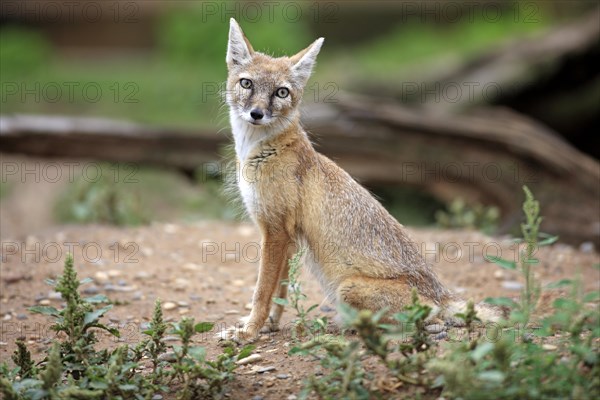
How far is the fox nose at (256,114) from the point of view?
5906 mm

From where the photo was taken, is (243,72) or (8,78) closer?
(243,72)

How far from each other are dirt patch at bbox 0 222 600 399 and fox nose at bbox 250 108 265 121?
1867mm

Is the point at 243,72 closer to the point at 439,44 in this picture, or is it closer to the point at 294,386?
the point at 294,386

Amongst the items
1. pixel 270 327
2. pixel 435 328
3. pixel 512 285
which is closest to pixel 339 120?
pixel 512 285

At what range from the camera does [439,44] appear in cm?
1947

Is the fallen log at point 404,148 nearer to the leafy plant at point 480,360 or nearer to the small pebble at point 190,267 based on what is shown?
the small pebble at point 190,267

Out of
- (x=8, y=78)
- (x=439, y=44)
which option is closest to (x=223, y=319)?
(x=8, y=78)

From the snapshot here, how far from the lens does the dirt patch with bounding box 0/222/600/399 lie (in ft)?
19.6

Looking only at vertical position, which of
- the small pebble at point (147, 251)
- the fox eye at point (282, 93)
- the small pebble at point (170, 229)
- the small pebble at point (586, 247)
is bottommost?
the small pebble at point (147, 251)

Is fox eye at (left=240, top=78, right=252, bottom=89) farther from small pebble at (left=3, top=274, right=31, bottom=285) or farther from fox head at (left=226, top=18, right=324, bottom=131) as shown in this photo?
small pebble at (left=3, top=274, right=31, bottom=285)

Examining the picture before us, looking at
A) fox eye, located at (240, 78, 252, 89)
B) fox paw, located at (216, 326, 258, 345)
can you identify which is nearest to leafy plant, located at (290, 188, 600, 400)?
fox paw, located at (216, 326, 258, 345)

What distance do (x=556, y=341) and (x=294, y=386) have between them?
1.90 meters

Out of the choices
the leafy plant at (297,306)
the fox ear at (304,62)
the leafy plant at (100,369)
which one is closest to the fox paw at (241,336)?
the leafy plant at (297,306)

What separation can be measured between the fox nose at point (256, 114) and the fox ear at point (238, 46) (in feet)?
2.17
